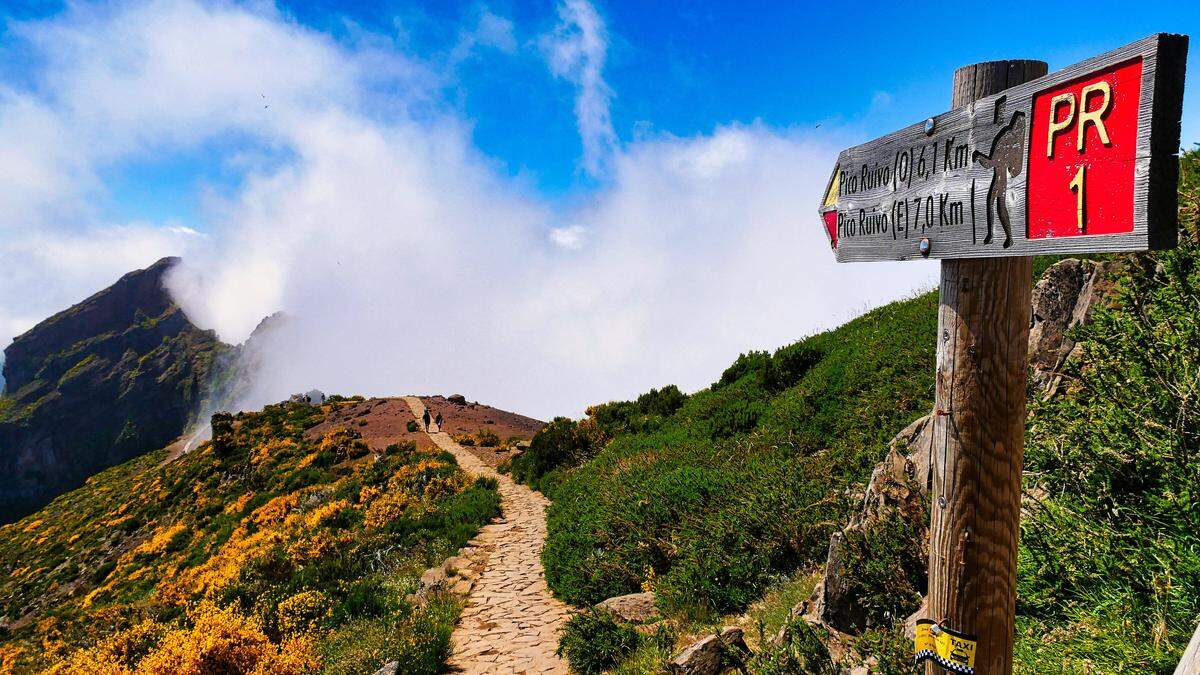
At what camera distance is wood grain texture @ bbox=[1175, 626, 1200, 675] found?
158 cm

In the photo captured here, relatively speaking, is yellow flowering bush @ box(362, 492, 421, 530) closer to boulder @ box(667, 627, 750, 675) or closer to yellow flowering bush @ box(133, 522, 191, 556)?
yellow flowering bush @ box(133, 522, 191, 556)

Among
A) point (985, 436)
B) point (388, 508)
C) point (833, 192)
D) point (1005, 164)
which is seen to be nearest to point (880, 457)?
point (833, 192)

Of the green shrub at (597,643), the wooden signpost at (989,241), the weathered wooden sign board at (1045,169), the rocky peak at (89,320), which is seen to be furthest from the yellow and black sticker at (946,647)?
the rocky peak at (89,320)

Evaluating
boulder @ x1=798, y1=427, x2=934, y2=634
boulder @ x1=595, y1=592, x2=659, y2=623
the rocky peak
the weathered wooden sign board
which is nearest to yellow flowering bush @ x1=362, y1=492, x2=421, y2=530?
boulder @ x1=595, y1=592, x2=659, y2=623

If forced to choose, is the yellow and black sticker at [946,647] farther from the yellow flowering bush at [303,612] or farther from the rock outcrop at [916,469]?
the yellow flowering bush at [303,612]

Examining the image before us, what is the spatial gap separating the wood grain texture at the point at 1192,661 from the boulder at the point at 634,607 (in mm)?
5067

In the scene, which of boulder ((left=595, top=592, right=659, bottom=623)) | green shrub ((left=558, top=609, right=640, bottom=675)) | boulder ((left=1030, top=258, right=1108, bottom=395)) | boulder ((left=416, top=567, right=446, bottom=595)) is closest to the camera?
boulder ((left=1030, top=258, right=1108, bottom=395))

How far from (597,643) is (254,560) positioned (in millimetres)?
9646

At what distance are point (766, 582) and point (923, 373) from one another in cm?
435

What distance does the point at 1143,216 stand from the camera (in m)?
1.47

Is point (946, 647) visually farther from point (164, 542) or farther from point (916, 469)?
point (164, 542)

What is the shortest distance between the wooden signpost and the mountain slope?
418ft

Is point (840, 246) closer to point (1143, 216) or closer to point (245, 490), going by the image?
point (1143, 216)

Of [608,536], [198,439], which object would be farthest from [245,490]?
[198,439]
